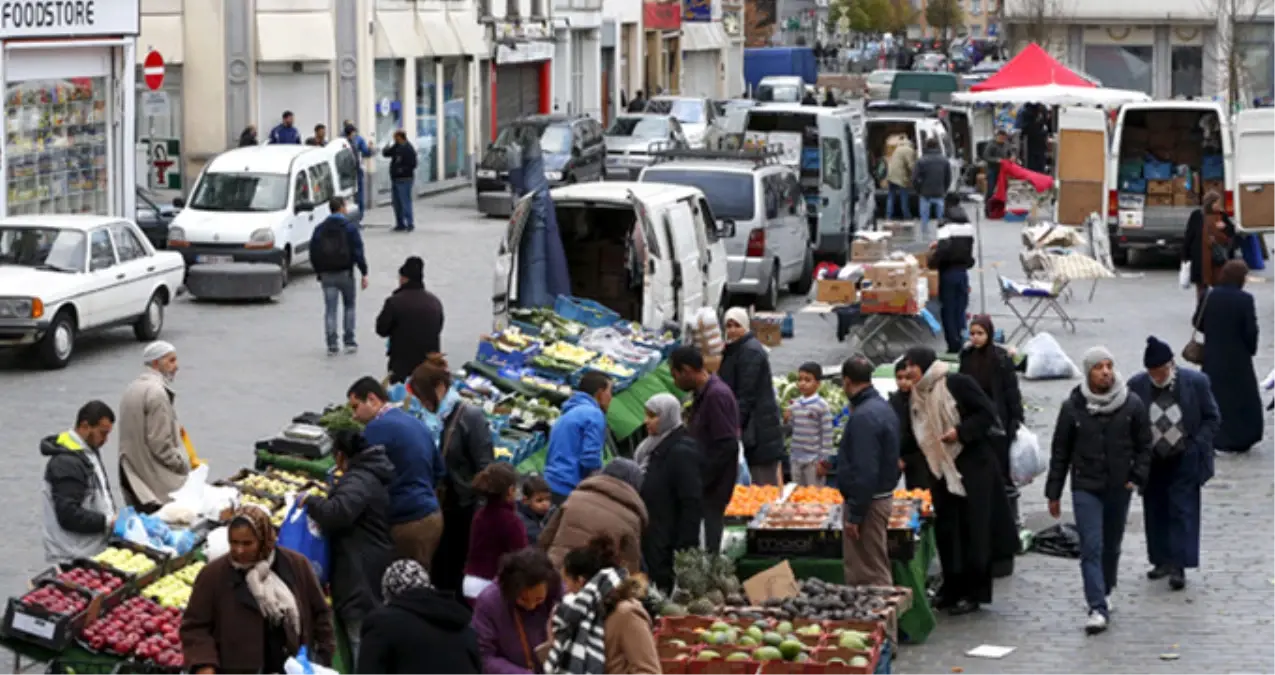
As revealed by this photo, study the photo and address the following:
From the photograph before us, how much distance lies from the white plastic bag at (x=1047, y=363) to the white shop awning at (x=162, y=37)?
21849mm

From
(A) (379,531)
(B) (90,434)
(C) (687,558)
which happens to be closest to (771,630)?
(C) (687,558)

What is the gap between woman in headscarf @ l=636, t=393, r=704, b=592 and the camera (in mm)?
12680

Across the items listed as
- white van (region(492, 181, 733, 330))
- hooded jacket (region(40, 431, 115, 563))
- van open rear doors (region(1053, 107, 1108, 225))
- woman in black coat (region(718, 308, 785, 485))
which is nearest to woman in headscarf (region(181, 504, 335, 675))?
hooded jacket (region(40, 431, 115, 563))

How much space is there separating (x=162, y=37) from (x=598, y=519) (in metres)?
31.0

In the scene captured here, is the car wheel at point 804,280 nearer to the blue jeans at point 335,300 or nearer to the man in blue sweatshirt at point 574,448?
the blue jeans at point 335,300

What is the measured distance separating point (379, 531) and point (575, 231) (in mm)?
10011

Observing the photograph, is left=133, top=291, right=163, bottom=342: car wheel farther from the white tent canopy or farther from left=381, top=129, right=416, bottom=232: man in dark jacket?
the white tent canopy

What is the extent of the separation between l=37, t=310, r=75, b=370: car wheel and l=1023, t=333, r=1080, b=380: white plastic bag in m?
9.52

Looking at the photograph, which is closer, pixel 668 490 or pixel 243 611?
pixel 243 611

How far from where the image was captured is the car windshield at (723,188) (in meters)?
26.0

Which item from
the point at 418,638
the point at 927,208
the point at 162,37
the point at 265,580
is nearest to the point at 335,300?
the point at 265,580

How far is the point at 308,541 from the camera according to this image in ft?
37.4

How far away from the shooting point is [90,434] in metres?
12.4

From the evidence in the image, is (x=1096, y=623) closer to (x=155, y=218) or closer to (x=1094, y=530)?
(x=1094, y=530)
